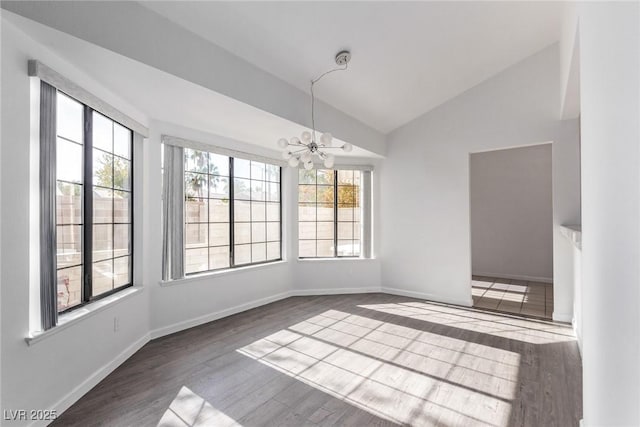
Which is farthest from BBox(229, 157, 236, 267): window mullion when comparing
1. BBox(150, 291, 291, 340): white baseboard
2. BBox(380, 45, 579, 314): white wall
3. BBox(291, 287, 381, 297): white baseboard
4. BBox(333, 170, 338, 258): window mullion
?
BBox(380, 45, 579, 314): white wall

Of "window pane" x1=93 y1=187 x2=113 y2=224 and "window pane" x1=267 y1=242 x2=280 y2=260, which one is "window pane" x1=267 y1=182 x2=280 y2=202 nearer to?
"window pane" x1=267 y1=242 x2=280 y2=260

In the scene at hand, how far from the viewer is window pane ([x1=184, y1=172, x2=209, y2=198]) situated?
427 centimetres

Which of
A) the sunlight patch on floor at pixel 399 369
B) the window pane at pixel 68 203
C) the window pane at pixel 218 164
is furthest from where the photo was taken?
the window pane at pixel 218 164

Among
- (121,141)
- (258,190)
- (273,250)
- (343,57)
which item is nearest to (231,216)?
(258,190)

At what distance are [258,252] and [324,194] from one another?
1.61 meters

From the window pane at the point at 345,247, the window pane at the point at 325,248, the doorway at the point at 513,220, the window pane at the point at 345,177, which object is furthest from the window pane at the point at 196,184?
the doorway at the point at 513,220

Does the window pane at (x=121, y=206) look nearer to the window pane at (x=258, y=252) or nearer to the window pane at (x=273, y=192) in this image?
the window pane at (x=258, y=252)

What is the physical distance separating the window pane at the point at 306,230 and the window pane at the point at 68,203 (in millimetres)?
3488

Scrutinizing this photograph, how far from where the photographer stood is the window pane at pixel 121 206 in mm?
3271

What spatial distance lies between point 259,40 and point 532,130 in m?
3.90

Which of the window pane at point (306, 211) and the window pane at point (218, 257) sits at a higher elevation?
the window pane at point (306, 211)

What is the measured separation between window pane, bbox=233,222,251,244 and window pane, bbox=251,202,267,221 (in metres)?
0.19

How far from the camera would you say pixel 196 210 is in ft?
14.3

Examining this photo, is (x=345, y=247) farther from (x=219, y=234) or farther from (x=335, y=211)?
(x=219, y=234)
